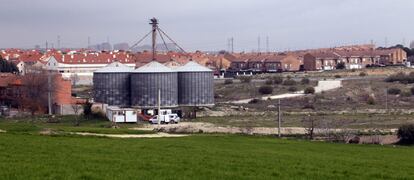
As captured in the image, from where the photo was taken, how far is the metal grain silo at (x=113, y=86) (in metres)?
51.6

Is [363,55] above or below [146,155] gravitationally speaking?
above

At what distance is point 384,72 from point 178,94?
45.8 m

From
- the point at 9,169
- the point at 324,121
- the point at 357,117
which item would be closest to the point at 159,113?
the point at 324,121

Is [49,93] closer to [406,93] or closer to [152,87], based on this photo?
[152,87]

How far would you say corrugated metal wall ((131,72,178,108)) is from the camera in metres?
49.9

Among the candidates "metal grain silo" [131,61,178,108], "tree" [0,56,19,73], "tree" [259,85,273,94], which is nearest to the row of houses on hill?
"tree" [0,56,19,73]

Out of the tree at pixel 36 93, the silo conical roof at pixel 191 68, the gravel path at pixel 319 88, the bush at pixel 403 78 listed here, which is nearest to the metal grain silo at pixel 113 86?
the tree at pixel 36 93

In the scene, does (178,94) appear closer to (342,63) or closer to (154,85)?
(154,85)

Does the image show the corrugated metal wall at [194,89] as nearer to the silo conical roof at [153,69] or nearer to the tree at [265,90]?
the silo conical roof at [153,69]

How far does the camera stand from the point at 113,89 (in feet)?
170

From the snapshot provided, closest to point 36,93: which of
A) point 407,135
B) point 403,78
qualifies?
point 407,135

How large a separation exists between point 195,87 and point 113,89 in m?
6.06

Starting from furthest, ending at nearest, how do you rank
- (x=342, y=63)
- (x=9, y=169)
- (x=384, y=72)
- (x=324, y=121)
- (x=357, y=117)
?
1. (x=342, y=63)
2. (x=384, y=72)
3. (x=357, y=117)
4. (x=324, y=121)
5. (x=9, y=169)

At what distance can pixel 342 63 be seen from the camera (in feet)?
357
